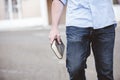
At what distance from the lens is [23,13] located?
12.7 m

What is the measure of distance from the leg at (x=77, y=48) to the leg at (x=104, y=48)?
0.09 meters

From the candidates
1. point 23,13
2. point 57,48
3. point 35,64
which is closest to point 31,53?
point 35,64

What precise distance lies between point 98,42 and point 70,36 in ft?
0.71

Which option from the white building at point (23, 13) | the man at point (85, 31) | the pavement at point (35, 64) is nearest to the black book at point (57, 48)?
the man at point (85, 31)

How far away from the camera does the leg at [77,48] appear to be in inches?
98.8

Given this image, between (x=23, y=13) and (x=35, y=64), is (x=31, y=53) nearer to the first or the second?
(x=35, y=64)

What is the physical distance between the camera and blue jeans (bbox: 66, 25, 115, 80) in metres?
2.52

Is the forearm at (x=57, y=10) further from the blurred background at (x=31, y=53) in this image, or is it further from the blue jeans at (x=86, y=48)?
the blurred background at (x=31, y=53)

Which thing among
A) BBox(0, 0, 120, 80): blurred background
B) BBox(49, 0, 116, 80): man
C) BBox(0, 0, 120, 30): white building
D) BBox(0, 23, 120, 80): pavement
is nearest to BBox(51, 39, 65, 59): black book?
BBox(49, 0, 116, 80): man

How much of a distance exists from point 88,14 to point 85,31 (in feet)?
0.41

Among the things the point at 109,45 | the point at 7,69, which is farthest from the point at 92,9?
the point at 7,69

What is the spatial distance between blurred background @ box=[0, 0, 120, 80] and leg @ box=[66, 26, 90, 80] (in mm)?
437

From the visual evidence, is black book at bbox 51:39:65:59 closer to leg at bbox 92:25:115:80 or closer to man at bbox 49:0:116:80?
man at bbox 49:0:116:80

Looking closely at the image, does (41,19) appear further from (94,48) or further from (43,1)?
(94,48)
